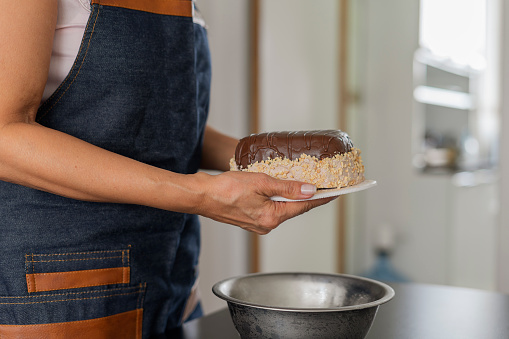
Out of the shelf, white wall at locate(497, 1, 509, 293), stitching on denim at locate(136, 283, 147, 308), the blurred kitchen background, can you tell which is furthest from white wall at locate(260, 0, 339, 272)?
stitching on denim at locate(136, 283, 147, 308)

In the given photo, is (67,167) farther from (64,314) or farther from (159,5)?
(159,5)

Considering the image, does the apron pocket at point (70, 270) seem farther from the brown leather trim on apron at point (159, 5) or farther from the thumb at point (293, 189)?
the brown leather trim on apron at point (159, 5)

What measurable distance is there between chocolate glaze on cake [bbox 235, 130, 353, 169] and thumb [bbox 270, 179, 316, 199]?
10 centimetres

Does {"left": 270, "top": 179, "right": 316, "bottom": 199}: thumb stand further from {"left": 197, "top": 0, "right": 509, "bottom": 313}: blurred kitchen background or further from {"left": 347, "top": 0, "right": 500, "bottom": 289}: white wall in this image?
{"left": 347, "top": 0, "right": 500, "bottom": 289}: white wall

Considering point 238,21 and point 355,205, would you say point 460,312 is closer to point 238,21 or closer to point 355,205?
point 238,21

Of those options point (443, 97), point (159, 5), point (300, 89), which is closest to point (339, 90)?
point (300, 89)

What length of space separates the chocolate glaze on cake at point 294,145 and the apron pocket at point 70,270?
290mm

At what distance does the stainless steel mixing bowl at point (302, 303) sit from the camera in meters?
0.73

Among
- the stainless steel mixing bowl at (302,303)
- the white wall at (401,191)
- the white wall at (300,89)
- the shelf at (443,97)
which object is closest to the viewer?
the stainless steel mixing bowl at (302,303)

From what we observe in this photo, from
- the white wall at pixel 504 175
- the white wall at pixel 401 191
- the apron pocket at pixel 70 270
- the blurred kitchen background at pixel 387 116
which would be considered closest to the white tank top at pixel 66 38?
the apron pocket at pixel 70 270

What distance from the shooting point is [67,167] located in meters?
0.80

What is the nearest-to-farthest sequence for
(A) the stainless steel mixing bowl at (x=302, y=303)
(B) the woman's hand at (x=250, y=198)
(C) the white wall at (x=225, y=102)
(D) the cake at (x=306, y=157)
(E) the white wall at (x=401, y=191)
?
(A) the stainless steel mixing bowl at (x=302, y=303) → (B) the woman's hand at (x=250, y=198) → (D) the cake at (x=306, y=157) → (C) the white wall at (x=225, y=102) → (E) the white wall at (x=401, y=191)

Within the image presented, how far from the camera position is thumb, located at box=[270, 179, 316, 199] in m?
0.86

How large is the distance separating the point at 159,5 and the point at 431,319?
2.36 feet
